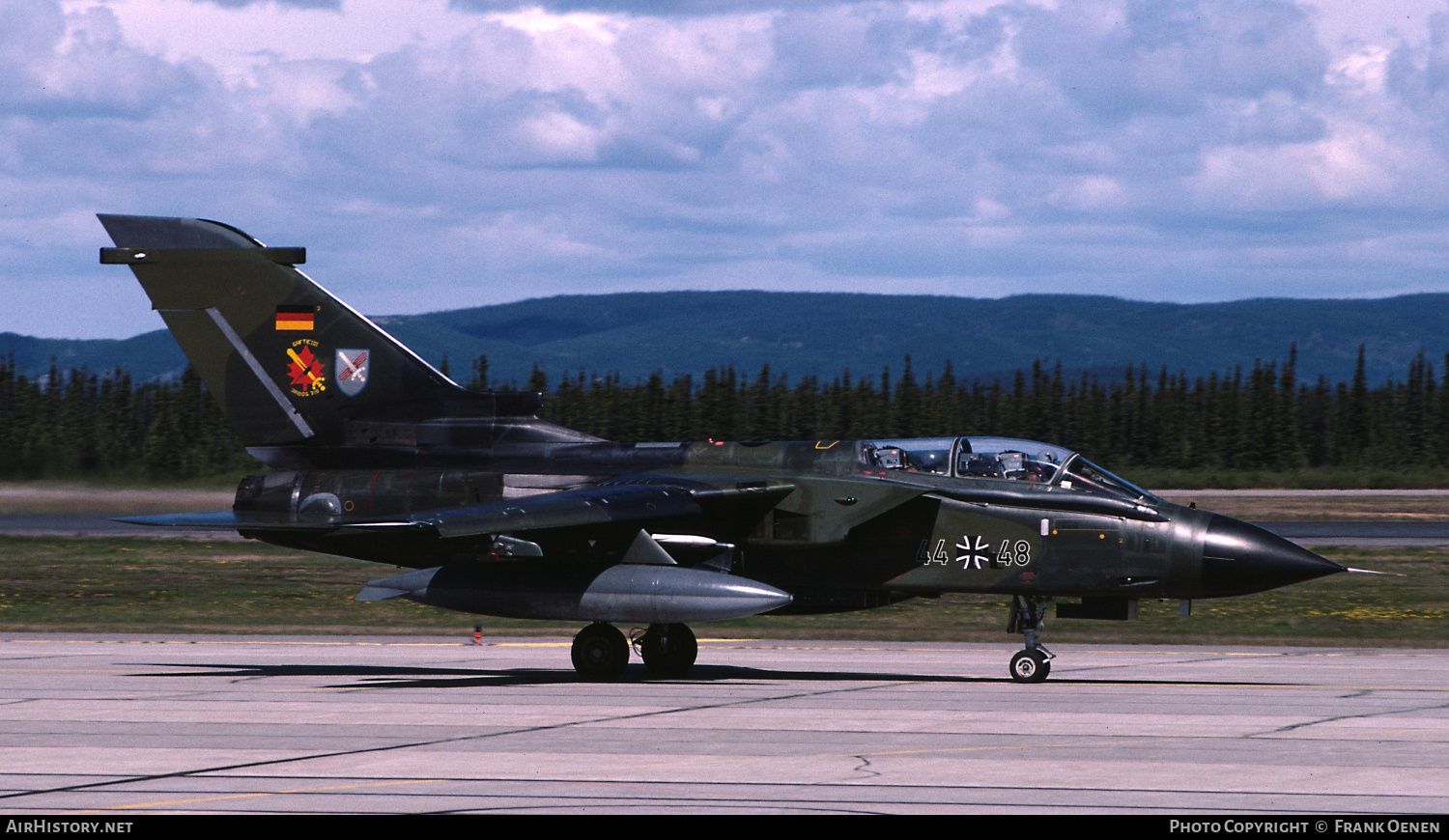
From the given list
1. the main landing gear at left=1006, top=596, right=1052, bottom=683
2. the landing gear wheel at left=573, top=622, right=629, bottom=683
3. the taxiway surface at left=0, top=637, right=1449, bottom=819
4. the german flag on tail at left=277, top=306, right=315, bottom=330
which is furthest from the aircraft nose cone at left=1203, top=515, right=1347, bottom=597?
the german flag on tail at left=277, top=306, right=315, bottom=330

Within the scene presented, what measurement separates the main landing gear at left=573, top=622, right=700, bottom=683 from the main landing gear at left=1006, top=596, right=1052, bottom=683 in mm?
3945

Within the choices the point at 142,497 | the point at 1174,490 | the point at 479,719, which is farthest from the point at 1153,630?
the point at 1174,490

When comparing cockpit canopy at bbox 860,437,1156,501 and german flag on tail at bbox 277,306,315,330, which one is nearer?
cockpit canopy at bbox 860,437,1156,501

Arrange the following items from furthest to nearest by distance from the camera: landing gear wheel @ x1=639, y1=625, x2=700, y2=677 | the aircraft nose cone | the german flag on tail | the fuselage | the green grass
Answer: the green grass, the german flag on tail, landing gear wheel @ x1=639, y1=625, x2=700, y2=677, the fuselage, the aircraft nose cone

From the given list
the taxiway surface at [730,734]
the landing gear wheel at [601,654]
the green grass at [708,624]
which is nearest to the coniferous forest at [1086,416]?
the green grass at [708,624]

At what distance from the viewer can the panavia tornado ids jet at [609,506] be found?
58.0ft

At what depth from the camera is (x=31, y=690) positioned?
17422mm

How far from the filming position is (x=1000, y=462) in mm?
18391

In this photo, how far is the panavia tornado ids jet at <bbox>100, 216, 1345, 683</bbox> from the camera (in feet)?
58.0

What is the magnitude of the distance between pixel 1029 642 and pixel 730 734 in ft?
19.5

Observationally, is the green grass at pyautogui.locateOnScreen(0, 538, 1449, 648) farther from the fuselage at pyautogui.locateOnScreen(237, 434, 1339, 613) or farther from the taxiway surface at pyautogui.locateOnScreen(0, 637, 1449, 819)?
the fuselage at pyautogui.locateOnScreen(237, 434, 1339, 613)

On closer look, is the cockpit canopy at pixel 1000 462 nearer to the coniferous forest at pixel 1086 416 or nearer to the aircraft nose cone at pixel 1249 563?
the aircraft nose cone at pixel 1249 563

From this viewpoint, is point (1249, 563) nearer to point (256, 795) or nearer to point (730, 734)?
point (730, 734)

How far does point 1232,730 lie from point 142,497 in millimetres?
22511
